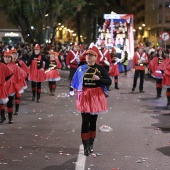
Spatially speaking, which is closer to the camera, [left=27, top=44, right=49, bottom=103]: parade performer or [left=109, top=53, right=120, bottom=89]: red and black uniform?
[left=27, top=44, right=49, bottom=103]: parade performer

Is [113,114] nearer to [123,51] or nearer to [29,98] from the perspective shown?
[29,98]

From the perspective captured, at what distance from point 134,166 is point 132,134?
8.66ft

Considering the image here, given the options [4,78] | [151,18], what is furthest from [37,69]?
[151,18]

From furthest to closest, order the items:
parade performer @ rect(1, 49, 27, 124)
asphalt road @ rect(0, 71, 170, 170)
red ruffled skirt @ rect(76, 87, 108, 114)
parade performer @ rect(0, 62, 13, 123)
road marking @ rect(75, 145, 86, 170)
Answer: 1. parade performer @ rect(1, 49, 27, 124)
2. parade performer @ rect(0, 62, 13, 123)
3. red ruffled skirt @ rect(76, 87, 108, 114)
4. asphalt road @ rect(0, 71, 170, 170)
5. road marking @ rect(75, 145, 86, 170)

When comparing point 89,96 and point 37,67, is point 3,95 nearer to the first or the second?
point 89,96

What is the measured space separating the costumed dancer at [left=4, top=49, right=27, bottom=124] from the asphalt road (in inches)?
17.3

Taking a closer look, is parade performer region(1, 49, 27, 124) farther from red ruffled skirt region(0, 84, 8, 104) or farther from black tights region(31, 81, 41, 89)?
black tights region(31, 81, 41, 89)

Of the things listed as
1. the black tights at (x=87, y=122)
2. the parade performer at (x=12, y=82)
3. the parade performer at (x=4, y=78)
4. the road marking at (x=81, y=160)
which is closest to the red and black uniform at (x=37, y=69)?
the parade performer at (x=12, y=82)

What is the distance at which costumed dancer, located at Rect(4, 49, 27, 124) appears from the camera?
11.6m

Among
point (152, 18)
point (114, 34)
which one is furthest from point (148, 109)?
point (152, 18)

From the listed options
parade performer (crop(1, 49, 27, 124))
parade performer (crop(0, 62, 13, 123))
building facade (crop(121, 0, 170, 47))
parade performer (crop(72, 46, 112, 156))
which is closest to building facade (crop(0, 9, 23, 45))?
building facade (crop(121, 0, 170, 47))

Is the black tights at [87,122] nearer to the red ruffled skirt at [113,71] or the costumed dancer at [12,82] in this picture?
the costumed dancer at [12,82]

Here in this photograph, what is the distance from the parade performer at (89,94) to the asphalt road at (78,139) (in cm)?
39

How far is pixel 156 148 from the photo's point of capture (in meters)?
8.94
